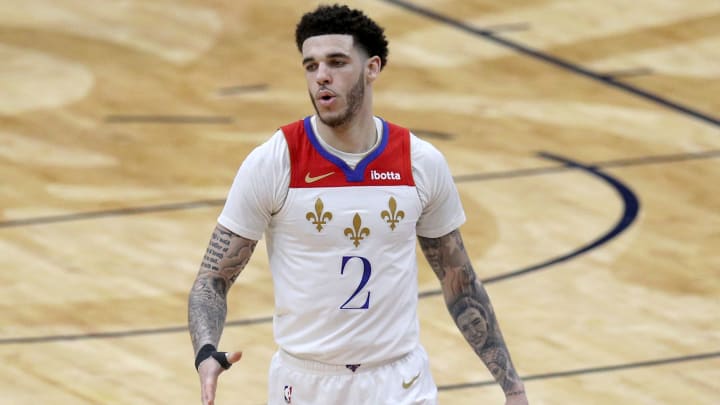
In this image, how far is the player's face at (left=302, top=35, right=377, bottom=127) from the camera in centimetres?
381

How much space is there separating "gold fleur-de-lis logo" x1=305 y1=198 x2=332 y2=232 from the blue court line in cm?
797

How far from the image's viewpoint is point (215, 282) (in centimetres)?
397

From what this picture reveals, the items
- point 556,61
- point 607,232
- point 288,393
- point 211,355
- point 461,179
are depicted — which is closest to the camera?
point 211,355

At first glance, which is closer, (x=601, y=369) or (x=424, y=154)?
(x=424, y=154)

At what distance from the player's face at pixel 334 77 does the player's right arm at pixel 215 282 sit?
1.46 ft

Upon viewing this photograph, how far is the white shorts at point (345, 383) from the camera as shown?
13.0 ft

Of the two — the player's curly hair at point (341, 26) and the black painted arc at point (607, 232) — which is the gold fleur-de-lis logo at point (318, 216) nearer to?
the player's curly hair at point (341, 26)

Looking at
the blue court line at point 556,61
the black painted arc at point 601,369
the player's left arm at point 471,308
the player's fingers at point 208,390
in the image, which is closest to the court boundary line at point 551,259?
the black painted arc at point 601,369

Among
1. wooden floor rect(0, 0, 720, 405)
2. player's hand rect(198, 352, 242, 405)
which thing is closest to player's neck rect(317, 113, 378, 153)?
player's hand rect(198, 352, 242, 405)

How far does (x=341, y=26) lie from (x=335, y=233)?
59cm

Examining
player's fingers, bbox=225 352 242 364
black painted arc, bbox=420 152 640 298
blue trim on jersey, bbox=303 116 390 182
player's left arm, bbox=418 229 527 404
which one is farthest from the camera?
black painted arc, bbox=420 152 640 298

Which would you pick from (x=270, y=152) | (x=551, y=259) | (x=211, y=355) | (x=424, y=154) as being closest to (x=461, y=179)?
(x=551, y=259)

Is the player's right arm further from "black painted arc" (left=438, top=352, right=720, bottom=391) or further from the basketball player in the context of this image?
→ "black painted arc" (left=438, top=352, right=720, bottom=391)

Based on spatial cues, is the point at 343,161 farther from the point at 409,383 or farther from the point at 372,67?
the point at 409,383
